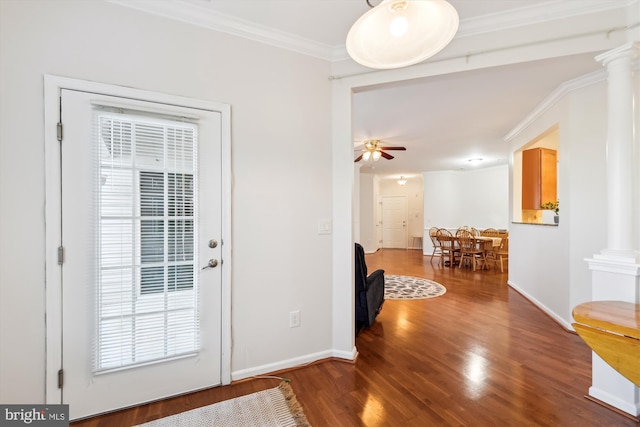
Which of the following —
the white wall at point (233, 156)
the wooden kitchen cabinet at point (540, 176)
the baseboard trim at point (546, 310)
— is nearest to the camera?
the white wall at point (233, 156)

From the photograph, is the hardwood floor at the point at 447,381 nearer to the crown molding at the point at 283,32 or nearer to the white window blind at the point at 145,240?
the white window blind at the point at 145,240

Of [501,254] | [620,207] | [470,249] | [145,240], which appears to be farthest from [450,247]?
[145,240]

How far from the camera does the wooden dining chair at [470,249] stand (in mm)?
6051

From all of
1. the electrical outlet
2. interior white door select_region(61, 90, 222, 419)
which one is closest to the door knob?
interior white door select_region(61, 90, 222, 419)

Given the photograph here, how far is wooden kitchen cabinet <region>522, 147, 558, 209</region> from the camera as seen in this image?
401 centimetres

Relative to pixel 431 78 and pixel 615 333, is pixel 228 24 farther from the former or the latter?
pixel 615 333

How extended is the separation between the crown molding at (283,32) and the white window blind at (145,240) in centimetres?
Answer: 73

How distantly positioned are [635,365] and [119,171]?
3069mm

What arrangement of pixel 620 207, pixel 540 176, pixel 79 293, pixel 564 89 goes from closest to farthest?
pixel 79 293, pixel 620 207, pixel 564 89, pixel 540 176

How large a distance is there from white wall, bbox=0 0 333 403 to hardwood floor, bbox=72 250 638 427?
1.12 ft

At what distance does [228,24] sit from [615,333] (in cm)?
305

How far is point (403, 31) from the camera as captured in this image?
1.17m

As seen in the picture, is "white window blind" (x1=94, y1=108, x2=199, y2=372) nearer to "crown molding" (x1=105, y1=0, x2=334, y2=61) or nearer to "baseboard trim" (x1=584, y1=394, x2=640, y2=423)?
"crown molding" (x1=105, y1=0, x2=334, y2=61)

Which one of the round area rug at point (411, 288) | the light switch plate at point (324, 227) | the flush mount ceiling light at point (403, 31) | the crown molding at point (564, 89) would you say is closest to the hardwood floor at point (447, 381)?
the round area rug at point (411, 288)
